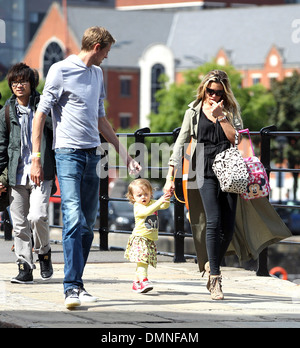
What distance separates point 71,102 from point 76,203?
2.28ft

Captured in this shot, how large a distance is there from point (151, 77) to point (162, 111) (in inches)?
942

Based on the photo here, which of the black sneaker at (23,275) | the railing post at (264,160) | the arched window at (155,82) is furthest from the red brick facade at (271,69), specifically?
the black sneaker at (23,275)

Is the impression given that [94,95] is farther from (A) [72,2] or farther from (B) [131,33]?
(A) [72,2]

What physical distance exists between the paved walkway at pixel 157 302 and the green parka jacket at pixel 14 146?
0.90 metres

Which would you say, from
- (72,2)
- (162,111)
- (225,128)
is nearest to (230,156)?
(225,128)

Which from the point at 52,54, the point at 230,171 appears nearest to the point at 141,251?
the point at 230,171

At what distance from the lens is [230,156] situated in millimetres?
7375

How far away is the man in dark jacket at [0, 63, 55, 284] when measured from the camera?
7977 mm

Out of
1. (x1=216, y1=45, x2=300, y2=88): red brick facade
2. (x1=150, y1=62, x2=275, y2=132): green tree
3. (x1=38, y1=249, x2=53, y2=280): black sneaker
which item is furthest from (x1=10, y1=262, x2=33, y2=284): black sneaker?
(x1=216, y1=45, x2=300, y2=88): red brick facade

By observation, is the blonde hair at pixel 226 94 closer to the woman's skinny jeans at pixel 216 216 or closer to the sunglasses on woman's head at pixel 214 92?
the sunglasses on woman's head at pixel 214 92

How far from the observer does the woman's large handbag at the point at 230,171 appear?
7.30 meters

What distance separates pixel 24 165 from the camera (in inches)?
316

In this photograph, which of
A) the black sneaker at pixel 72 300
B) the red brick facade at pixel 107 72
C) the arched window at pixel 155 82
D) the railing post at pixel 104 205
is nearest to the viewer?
the black sneaker at pixel 72 300

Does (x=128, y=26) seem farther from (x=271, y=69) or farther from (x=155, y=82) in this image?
(x=271, y=69)
